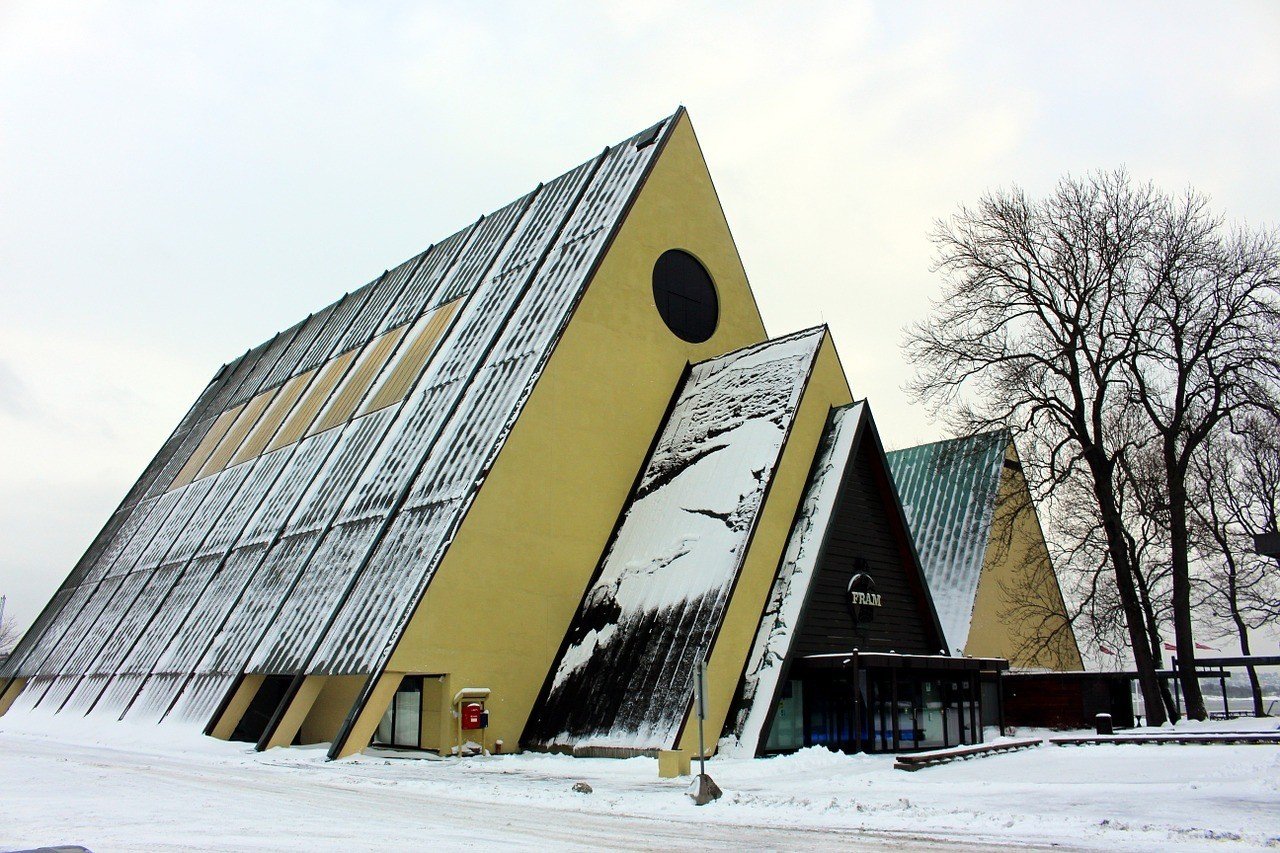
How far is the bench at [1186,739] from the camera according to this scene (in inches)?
721

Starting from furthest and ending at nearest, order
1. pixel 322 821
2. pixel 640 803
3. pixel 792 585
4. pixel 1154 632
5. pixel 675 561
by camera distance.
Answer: pixel 1154 632
pixel 675 561
pixel 792 585
pixel 640 803
pixel 322 821

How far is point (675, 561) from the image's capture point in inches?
861

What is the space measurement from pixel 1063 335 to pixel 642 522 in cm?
1420

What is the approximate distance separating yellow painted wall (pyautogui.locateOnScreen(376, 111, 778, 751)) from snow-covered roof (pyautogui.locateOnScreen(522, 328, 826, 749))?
1.95ft

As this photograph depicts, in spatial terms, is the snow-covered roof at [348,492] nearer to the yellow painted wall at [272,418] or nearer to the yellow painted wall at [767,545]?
the yellow painted wall at [272,418]

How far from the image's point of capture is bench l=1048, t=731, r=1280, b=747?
1831cm

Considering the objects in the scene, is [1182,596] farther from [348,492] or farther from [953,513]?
[348,492]

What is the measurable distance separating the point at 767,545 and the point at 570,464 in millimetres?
5382

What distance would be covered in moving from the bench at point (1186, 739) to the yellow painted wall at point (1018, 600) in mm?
10331

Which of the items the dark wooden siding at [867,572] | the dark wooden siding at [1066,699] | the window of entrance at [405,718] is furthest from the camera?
the dark wooden siding at [1066,699]

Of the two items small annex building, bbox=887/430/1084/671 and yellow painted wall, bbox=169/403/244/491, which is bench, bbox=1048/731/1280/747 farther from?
yellow painted wall, bbox=169/403/244/491

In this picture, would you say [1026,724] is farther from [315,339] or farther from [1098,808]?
[315,339]

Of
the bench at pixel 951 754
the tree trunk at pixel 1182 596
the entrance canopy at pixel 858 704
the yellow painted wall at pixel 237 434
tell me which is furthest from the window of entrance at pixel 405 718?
the tree trunk at pixel 1182 596

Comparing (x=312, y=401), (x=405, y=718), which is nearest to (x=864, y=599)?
(x=405, y=718)
